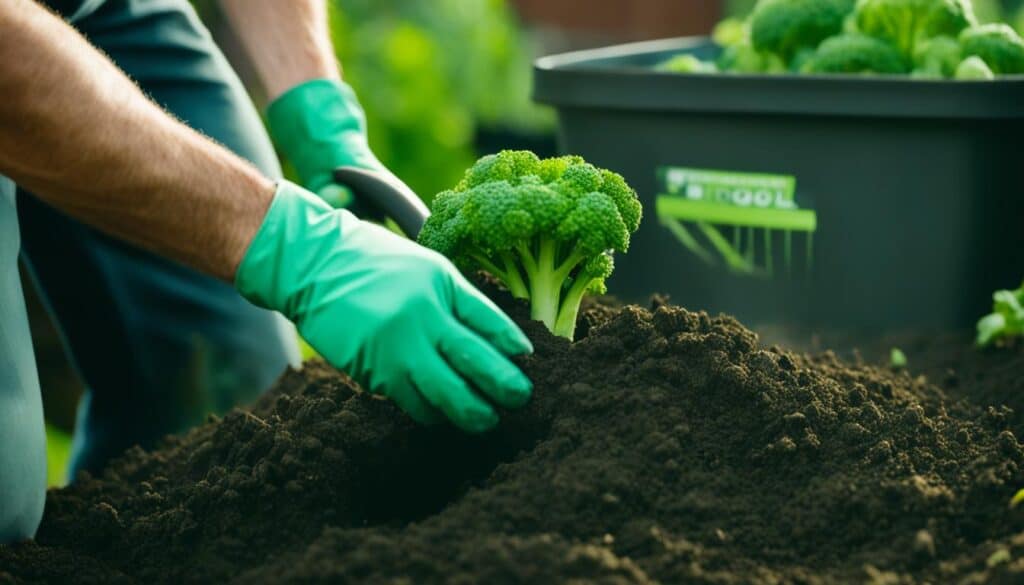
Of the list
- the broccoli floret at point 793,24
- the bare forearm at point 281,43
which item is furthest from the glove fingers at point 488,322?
the broccoli floret at point 793,24

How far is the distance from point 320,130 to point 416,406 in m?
1.19

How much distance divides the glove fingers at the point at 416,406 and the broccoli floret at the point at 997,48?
1863 mm

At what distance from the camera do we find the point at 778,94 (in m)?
2.87

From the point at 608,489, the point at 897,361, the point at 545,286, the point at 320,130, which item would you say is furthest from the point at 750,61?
the point at 608,489

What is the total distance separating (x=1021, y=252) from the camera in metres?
2.96

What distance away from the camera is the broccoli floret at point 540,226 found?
2014mm

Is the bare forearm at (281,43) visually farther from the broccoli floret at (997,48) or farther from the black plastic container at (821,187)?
the broccoli floret at (997,48)

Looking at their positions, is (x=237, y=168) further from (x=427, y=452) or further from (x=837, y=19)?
(x=837, y=19)

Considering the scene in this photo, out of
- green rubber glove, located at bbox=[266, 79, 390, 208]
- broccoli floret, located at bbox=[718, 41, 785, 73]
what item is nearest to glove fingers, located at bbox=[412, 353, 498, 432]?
green rubber glove, located at bbox=[266, 79, 390, 208]

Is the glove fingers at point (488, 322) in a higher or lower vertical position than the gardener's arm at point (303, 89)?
lower

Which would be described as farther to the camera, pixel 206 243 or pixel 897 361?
pixel 897 361

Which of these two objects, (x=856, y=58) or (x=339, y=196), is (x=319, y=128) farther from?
(x=856, y=58)

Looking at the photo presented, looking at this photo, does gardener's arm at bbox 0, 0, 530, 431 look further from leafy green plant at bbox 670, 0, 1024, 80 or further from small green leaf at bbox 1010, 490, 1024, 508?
leafy green plant at bbox 670, 0, 1024, 80

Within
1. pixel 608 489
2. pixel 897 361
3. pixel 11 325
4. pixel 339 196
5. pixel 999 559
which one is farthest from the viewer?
pixel 897 361
